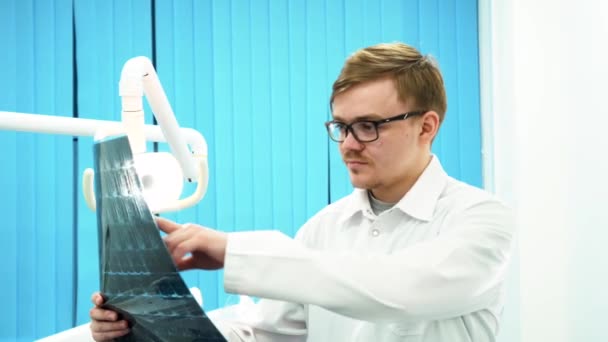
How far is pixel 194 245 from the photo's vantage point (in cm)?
93

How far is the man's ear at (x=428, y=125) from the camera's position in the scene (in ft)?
4.82

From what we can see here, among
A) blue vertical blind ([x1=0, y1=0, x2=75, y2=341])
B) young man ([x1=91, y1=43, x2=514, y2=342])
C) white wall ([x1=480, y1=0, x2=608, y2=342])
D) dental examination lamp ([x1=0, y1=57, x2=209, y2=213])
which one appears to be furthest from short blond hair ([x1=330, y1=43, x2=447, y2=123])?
blue vertical blind ([x1=0, y1=0, x2=75, y2=341])

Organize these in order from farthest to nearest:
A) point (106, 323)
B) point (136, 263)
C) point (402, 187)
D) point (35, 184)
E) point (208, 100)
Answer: point (208, 100), point (35, 184), point (402, 187), point (106, 323), point (136, 263)

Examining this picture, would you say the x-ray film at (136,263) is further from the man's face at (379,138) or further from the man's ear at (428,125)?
the man's ear at (428,125)

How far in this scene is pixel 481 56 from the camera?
3.31 metres

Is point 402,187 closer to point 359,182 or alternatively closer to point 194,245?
point 359,182

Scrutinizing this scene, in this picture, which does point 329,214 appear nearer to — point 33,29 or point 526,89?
point 526,89

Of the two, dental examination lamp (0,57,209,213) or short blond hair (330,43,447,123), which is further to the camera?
short blond hair (330,43,447,123)

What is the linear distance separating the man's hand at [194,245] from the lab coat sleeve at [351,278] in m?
0.02

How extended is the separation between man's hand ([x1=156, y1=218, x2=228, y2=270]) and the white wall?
2.33m

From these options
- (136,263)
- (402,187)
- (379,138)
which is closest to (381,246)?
(402,187)

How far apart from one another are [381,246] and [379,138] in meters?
0.25

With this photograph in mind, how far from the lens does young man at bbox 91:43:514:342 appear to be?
977mm

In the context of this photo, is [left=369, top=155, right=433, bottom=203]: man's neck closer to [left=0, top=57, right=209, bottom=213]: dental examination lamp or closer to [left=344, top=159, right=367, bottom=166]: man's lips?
[left=344, top=159, right=367, bottom=166]: man's lips
